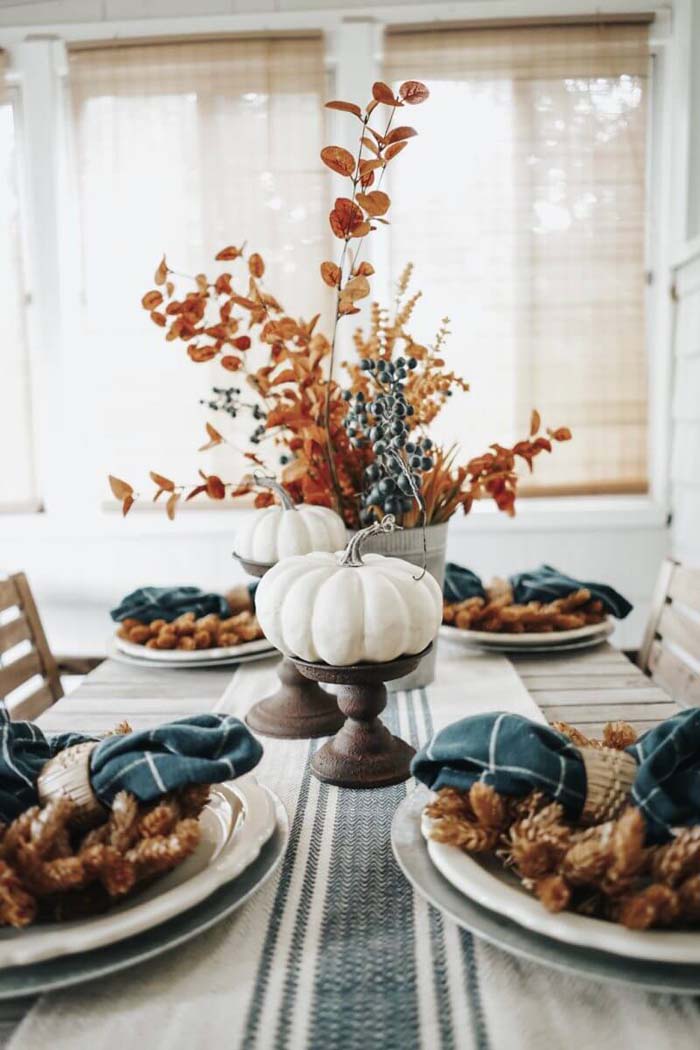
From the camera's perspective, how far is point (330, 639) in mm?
781

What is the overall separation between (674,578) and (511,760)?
1.10 m

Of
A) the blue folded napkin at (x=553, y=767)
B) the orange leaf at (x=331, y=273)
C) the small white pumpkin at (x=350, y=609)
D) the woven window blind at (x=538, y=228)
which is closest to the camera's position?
the blue folded napkin at (x=553, y=767)

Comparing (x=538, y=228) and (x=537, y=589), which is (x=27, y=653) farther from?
(x=538, y=228)

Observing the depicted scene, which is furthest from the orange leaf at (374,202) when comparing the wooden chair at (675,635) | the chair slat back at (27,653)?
the chair slat back at (27,653)

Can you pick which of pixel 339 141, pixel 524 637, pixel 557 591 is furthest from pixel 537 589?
pixel 339 141

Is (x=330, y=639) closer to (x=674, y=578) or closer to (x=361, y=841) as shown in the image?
(x=361, y=841)

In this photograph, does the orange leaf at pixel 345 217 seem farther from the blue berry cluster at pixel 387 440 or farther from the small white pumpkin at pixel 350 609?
the small white pumpkin at pixel 350 609

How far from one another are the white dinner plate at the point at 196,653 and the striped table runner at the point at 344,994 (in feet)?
2.06

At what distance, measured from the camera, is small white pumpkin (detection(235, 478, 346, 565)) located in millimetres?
1054

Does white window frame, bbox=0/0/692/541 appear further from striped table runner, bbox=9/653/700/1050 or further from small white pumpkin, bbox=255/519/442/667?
striped table runner, bbox=9/653/700/1050

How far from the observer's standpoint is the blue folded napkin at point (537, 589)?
141 centimetres

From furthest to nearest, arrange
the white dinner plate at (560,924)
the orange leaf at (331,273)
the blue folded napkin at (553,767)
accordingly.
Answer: the orange leaf at (331,273) → the blue folded napkin at (553,767) → the white dinner plate at (560,924)

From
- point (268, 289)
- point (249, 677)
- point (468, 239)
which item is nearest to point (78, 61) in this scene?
point (268, 289)

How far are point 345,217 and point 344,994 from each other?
68cm
